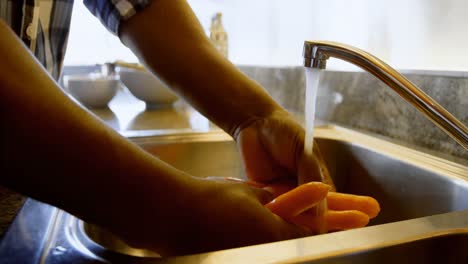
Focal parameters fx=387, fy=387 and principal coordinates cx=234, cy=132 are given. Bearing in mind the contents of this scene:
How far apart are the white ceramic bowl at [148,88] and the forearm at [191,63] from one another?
2.18 feet

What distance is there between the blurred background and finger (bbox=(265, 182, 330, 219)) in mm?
428

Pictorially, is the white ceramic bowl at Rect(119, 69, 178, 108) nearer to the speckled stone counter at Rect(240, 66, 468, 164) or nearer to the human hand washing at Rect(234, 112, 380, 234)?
the speckled stone counter at Rect(240, 66, 468, 164)

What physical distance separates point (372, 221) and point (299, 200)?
332 mm

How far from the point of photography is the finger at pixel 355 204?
0.48 metres

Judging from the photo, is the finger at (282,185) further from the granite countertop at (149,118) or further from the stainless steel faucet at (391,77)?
the granite countertop at (149,118)

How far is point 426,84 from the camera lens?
673 mm

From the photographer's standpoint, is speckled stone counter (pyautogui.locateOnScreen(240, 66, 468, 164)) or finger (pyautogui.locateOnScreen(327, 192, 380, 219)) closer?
finger (pyautogui.locateOnScreen(327, 192, 380, 219))

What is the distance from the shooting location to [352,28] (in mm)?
930

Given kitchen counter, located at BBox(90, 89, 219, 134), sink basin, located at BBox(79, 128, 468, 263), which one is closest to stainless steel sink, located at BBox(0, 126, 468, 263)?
sink basin, located at BBox(79, 128, 468, 263)

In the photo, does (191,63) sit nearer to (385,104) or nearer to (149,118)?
(385,104)

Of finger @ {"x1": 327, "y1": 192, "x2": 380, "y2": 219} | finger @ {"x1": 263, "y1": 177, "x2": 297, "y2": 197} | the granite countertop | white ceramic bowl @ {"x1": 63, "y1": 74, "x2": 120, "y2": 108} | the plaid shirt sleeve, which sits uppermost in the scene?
the plaid shirt sleeve

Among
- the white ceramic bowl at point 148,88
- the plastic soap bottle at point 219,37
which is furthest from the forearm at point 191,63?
the plastic soap bottle at point 219,37

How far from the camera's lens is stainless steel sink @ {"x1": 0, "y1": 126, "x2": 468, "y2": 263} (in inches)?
12.1

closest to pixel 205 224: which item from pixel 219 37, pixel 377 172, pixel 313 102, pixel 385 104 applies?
pixel 313 102
